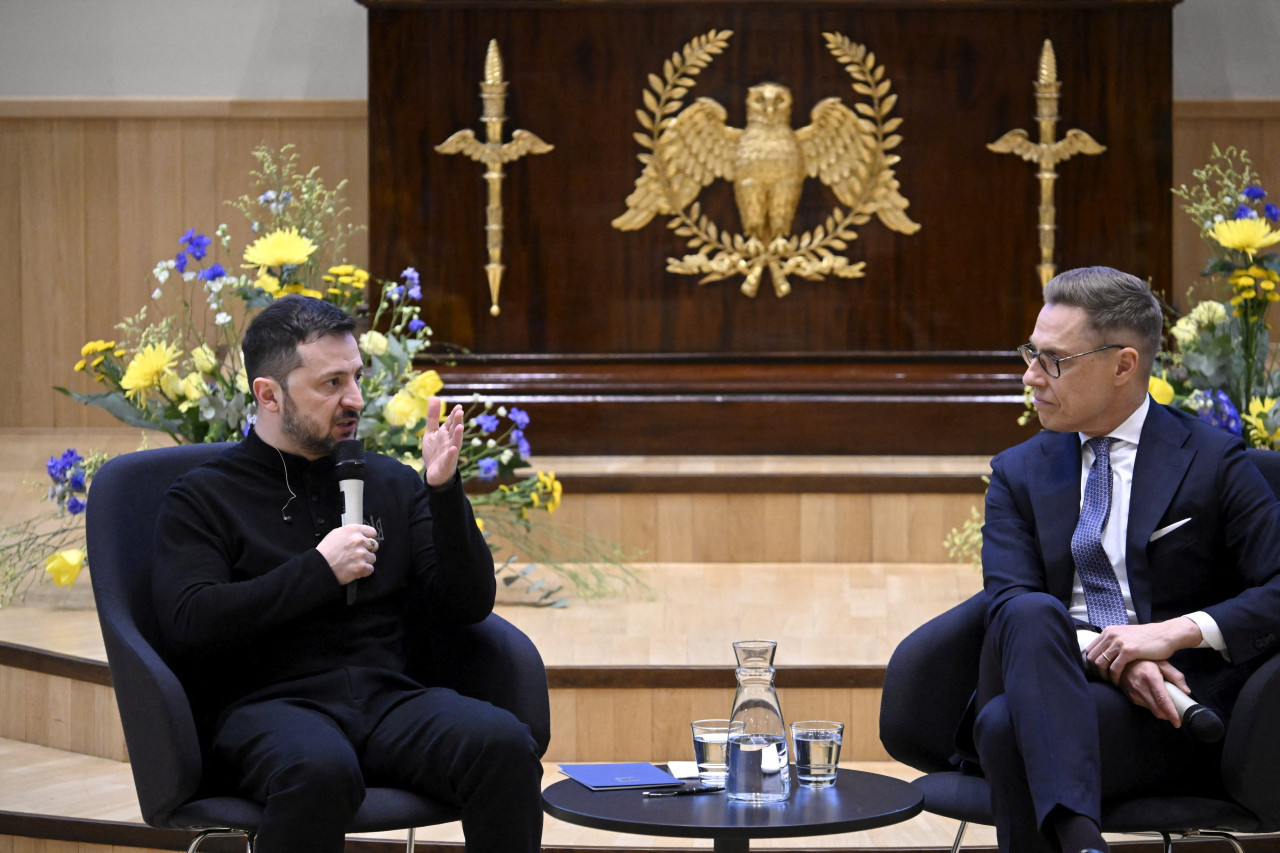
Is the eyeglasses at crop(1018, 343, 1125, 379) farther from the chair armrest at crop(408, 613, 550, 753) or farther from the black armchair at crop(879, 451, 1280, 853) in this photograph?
the chair armrest at crop(408, 613, 550, 753)

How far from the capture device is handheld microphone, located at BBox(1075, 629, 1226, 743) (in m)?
2.22

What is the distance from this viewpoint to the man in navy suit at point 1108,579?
2227mm

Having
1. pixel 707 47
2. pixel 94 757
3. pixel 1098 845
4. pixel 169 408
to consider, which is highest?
pixel 707 47

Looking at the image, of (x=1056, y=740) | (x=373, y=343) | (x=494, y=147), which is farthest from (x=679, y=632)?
(x=494, y=147)

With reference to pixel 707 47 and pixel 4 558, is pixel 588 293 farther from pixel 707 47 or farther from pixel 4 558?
pixel 4 558

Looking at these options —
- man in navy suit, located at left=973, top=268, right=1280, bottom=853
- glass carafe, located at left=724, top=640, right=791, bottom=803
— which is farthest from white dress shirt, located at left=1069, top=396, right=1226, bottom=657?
glass carafe, located at left=724, top=640, right=791, bottom=803

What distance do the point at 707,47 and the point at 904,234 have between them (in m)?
0.88

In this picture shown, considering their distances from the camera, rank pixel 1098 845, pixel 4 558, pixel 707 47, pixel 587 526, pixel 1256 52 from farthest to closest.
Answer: pixel 1256 52 < pixel 707 47 < pixel 587 526 < pixel 4 558 < pixel 1098 845

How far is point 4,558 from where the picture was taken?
155 inches

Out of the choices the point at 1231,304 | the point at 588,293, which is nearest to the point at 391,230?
the point at 588,293

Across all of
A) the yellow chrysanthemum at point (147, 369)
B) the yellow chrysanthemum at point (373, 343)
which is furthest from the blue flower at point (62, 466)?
the yellow chrysanthemum at point (373, 343)

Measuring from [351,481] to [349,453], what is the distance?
45 mm

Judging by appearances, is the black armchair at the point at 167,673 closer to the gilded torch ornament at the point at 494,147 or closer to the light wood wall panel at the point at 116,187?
the gilded torch ornament at the point at 494,147

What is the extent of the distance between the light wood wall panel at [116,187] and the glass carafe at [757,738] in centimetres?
405
